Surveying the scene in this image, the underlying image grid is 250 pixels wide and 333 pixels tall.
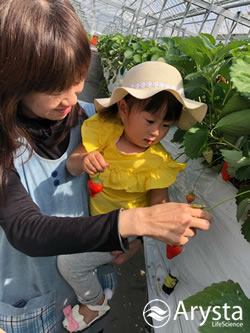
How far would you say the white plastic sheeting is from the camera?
0.68 m

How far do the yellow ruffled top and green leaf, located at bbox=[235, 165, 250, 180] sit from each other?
318 millimetres

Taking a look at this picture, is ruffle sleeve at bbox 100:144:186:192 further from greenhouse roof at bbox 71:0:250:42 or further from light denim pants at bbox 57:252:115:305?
greenhouse roof at bbox 71:0:250:42

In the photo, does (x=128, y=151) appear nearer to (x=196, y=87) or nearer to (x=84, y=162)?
(x=84, y=162)

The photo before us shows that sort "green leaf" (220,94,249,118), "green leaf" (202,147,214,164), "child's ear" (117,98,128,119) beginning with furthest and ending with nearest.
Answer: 1. "child's ear" (117,98,128,119)
2. "green leaf" (202,147,214,164)
3. "green leaf" (220,94,249,118)

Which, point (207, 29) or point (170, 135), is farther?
point (207, 29)

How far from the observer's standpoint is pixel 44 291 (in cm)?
98

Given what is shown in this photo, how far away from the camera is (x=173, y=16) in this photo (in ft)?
34.7

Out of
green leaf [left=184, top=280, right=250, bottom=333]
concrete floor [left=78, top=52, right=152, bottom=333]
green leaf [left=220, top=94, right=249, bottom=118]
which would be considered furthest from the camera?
concrete floor [left=78, top=52, right=152, bottom=333]

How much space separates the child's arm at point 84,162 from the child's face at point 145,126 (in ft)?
0.56

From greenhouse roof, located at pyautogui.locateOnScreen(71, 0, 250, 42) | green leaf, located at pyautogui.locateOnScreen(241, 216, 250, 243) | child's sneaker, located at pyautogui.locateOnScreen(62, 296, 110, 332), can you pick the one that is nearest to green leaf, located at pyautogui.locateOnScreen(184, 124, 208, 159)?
green leaf, located at pyautogui.locateOnScreen(241, 216, 250, 243)

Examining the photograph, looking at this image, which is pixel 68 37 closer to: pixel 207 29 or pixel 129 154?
pixel 129 154

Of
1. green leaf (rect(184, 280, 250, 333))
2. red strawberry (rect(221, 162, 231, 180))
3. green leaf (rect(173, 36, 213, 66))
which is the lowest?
green leaf (rect(184, 280, 250, 333))

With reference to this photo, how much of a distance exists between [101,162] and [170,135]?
0.66m

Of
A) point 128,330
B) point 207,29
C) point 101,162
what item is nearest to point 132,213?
point 101,162
